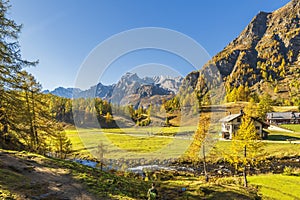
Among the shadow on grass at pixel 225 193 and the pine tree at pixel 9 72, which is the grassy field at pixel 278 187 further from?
the pine tree at pixel 9 72

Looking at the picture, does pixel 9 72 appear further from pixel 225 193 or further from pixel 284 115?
pixel 284 115

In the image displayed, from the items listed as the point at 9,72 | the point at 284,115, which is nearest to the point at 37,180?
the point at 9,72

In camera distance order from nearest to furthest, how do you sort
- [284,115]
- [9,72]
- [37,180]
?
1. [37,180]
2. [9,72]
3. [284,115]

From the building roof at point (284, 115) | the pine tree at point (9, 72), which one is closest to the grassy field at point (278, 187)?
the pine tree at point (9, 72)

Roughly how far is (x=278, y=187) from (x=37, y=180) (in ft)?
74.8

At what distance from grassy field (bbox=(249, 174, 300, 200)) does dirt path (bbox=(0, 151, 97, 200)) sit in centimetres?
1733

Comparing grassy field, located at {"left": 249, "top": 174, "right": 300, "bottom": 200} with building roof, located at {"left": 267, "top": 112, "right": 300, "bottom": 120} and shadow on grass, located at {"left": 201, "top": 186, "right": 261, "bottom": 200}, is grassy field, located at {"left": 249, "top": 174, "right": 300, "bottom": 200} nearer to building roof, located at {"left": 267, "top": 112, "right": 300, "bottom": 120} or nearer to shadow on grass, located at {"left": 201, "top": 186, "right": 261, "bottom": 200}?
shadow on grass, located at {"left": 201, "top": 186, "right": 261, "bottom": 200}

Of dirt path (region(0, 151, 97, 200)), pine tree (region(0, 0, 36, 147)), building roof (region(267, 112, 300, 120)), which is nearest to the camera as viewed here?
dirt path (region(0, 151, 97, 200))

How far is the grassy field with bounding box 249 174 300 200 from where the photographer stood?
19.9 m

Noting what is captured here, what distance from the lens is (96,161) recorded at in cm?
4284

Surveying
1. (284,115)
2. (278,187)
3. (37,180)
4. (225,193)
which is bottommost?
(278,187)

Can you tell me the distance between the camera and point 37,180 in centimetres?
1292

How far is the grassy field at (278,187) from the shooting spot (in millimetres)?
19898

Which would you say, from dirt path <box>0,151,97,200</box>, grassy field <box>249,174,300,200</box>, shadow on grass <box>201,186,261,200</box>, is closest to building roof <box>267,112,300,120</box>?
grassy field <box>249,174,300,200</box>
